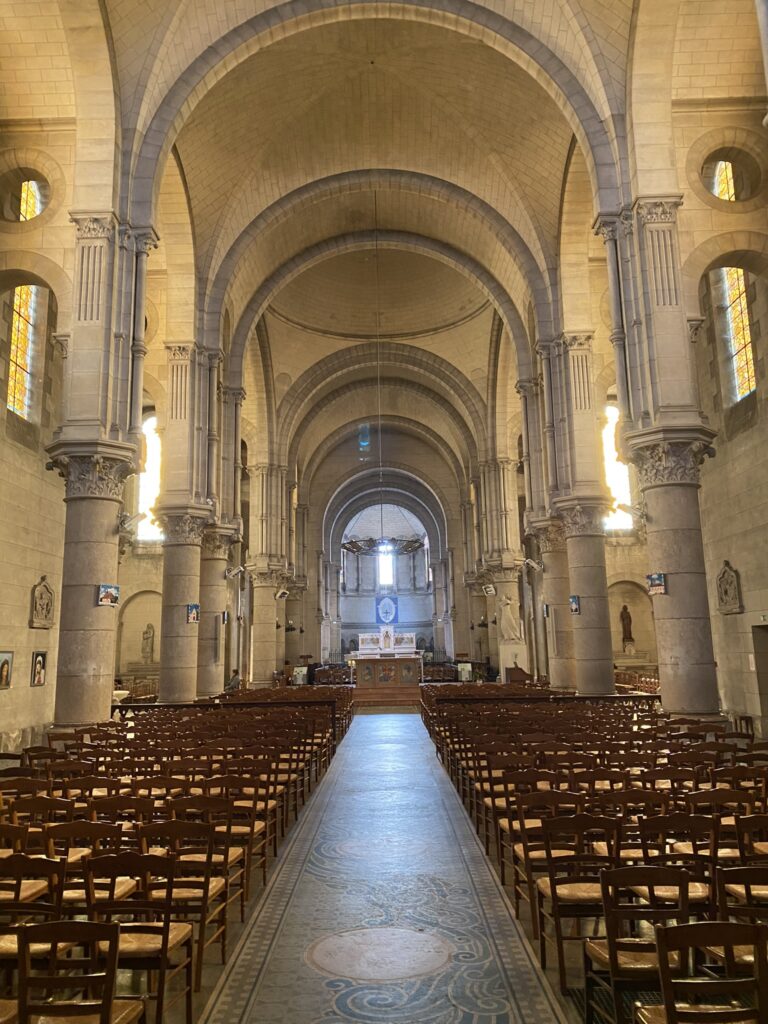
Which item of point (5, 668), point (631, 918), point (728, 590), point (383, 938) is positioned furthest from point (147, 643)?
point (631, 918)

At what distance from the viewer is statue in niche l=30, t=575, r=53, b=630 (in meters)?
18.1

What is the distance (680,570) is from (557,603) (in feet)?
29.1

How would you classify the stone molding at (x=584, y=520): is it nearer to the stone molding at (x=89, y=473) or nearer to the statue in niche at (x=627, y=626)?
the stone molding at (x=89, y=473)

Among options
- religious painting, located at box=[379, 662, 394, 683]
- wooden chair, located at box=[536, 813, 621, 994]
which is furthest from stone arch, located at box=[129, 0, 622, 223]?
religious painting, located at box=[379, 662, 394, 683]

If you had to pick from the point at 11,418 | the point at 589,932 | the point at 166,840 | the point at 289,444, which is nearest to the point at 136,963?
the point at 166,840

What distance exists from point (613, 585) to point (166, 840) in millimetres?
29495

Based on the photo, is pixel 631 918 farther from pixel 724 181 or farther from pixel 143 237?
pixel 724 181

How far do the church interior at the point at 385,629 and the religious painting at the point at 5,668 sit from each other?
8 cm

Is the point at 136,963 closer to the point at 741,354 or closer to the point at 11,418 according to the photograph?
the point at 11,418

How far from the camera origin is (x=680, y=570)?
13992 mm

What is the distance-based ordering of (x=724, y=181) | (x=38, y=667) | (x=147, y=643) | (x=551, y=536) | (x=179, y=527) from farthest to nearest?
(x=147, y=643) → (x=551, y=536) → (x=179, y=527) → (x=38, y=667) → (x=724, y=181)

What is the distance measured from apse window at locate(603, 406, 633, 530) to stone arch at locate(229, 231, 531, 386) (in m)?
6.58

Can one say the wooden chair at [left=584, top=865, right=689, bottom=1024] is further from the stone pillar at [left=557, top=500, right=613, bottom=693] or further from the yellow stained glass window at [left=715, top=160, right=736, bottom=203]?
the yellow stained glass window at [left=715, top=160, right=736, bottom=203]

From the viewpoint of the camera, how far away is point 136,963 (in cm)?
417
